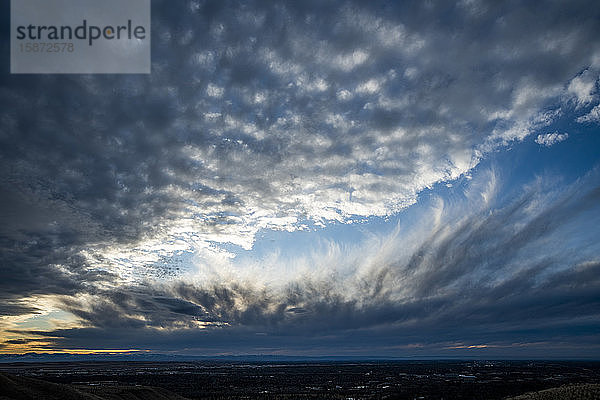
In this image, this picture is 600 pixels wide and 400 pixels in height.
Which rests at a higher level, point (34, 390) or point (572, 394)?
point (34, 390)

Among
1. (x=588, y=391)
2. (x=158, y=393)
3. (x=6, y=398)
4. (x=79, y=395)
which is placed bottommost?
(x=158, y=393)

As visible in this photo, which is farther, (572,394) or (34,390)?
(572,394)

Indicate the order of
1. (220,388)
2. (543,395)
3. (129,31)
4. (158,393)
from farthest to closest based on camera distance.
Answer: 1. (220,388)
2. (158,393)
3. (543,395)
4. (129,31)

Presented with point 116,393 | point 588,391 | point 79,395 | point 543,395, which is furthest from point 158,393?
point 588,391

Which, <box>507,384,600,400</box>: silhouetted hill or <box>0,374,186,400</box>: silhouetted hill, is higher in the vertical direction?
<box>0,374,186,400</box>: silhouetted hill

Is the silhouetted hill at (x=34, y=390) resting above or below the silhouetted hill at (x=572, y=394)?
above

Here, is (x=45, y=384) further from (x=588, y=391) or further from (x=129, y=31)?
(x=588, y=391)

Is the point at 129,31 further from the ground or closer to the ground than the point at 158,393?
further from the ground

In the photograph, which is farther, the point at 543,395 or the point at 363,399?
the point at 363,399

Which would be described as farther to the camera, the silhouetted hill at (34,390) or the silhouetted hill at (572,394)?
the silhouetted hill at (572,394)

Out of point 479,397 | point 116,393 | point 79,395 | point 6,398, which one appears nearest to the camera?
point 6,398

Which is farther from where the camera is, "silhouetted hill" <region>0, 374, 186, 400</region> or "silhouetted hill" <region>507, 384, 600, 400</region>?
"silhouetted hill" <region>507, 384, 600, 400</region>
